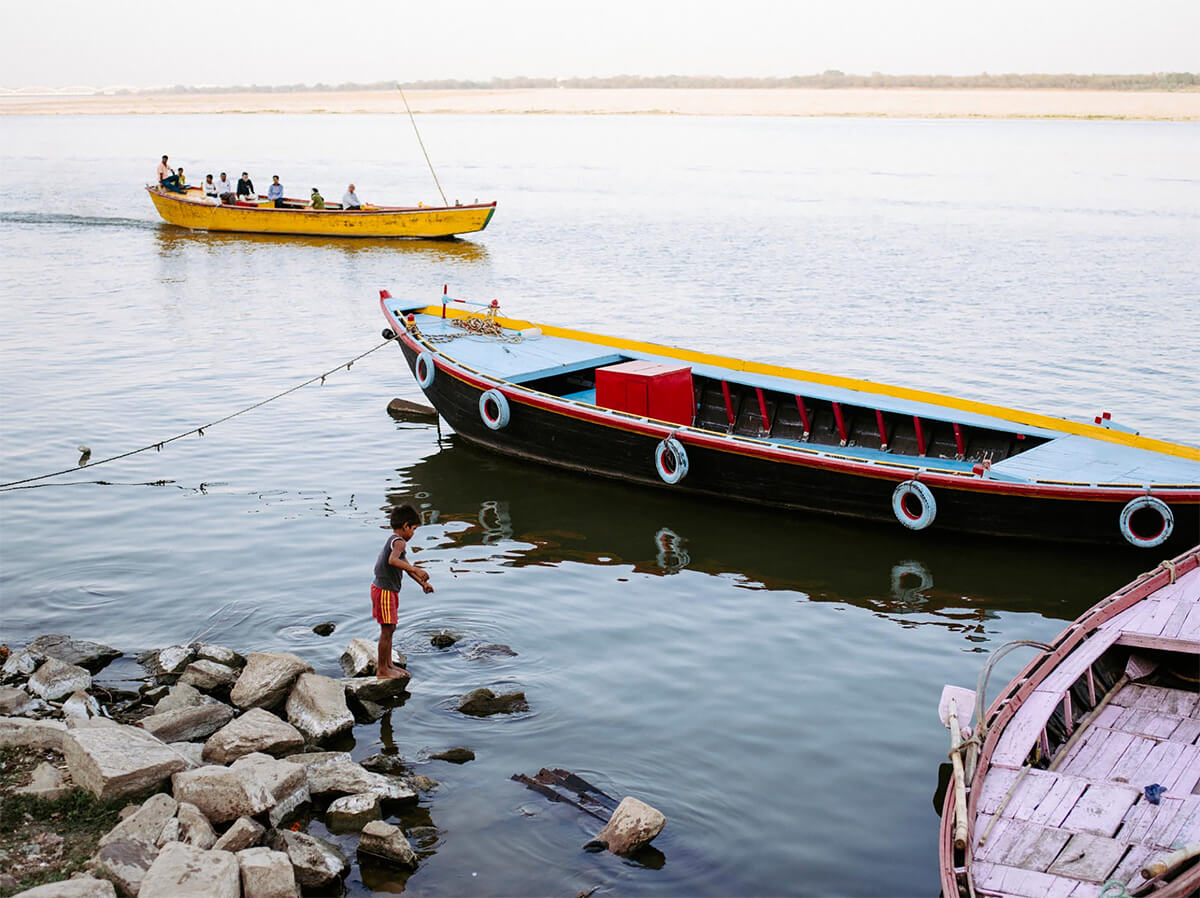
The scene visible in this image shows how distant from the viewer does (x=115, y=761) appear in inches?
301

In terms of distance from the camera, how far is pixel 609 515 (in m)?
14.9

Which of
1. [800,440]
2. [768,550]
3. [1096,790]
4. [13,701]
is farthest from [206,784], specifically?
[800,440]

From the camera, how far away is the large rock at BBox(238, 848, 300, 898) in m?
6.76

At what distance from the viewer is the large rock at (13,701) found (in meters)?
9.04

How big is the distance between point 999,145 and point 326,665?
→ 379 feet

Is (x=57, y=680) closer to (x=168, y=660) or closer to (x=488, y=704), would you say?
(x=168, y=660)

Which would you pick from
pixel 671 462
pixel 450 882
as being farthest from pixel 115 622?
pixel 671 462

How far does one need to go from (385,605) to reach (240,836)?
2.92m

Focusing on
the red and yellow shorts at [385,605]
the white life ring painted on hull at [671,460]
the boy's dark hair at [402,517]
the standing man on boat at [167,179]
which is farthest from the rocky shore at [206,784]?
the standing man on boat at [167,179]

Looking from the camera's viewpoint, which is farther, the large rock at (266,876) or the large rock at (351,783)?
the large rock at (351,783)

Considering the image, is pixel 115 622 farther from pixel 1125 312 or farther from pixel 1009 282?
pixel 1009 282

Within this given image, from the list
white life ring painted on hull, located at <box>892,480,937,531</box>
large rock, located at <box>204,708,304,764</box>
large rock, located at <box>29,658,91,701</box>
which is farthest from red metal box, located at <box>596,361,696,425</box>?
large rock, located at <box>29,658,91,701</box>

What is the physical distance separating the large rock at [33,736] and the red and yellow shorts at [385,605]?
8.58 feet

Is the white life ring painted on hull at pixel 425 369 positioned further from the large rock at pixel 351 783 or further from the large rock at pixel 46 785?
the large rock at pixel 46 785
